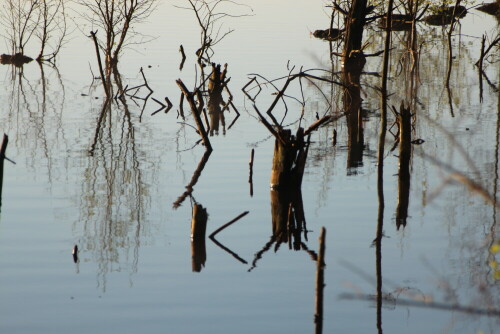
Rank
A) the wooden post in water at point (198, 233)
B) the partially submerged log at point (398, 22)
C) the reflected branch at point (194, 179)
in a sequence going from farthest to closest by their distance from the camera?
the partially submerged log at point (398, 22)
the reflected branch at point (194, 179)
the wooden post in water at point (198, 233)

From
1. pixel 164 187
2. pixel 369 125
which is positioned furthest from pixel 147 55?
pixel 164 187

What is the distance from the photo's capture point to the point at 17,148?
50.2 feet

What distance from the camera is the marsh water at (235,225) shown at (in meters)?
7.37

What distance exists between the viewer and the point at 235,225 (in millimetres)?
10250

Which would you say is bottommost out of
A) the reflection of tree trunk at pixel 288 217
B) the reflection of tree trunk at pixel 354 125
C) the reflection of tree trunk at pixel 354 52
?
the reflection of tree trunk at pixel 288 217

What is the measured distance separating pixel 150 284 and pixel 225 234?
1.79 meters

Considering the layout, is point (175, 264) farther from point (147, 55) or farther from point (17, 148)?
point (147, 55)

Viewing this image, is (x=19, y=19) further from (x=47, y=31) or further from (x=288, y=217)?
(x=288, y=217)

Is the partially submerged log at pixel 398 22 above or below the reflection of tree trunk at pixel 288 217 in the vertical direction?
above

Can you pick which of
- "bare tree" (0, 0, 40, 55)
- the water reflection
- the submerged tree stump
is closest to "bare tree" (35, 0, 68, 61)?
"bare tree" (0, 0, 40, 55)

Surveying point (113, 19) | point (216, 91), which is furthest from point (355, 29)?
point (113, 19)

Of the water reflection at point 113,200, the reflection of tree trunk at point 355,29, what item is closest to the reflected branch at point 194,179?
the water reflection at point 113,200

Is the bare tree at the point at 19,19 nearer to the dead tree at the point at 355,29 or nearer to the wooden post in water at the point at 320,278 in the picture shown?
the dead tree at the point at 355,29

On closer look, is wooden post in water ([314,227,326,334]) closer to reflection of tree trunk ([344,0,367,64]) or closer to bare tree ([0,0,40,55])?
reflection of tree trunk ([344,0,367,64])
